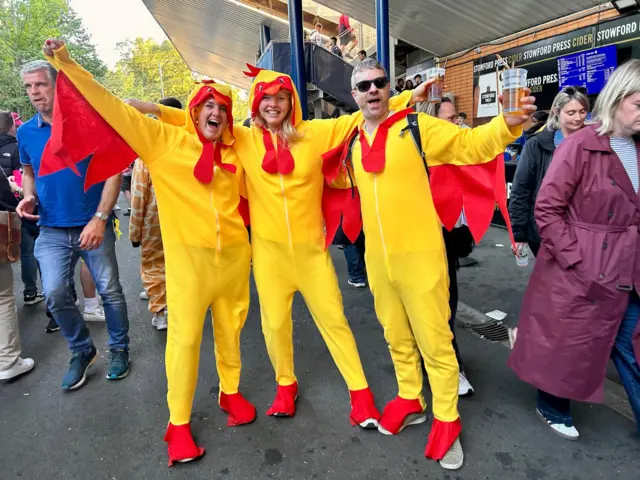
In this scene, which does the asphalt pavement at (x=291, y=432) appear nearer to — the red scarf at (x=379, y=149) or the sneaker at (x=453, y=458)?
the sneaker at (x=453, y=458)

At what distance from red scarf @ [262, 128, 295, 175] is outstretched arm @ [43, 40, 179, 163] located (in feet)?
1.55

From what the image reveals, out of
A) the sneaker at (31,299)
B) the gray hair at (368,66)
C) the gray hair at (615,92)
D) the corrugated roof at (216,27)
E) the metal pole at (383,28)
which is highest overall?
the corrugated roof at (216,27)

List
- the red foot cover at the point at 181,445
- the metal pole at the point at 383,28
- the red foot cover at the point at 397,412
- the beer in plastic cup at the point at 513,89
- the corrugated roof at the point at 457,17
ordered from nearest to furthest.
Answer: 1. the beer in plastic cup at the point at 513,89
2. the red foot cover at the point at 181,445
3. the red foot cover at the point at 397,412
4. the metal pole at the point at 383,28
5. the corrugated roof at the point at 457,17

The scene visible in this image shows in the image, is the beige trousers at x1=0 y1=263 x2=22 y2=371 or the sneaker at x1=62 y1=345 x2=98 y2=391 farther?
the beige trousers at x1=0 y1=263 x2=22 y2=371

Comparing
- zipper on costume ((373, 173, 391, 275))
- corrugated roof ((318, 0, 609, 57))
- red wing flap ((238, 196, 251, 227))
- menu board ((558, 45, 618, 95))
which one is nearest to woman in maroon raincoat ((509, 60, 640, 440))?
zipper on costume ((373, 173, 391, 275))

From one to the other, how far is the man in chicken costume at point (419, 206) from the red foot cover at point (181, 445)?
125cm

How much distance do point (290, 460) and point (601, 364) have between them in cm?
168

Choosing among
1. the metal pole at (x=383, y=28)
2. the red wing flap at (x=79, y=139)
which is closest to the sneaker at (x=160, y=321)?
the red wing flap at (x=79, y=139)

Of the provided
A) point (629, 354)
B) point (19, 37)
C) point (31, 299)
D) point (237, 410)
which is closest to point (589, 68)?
point (629, 354)

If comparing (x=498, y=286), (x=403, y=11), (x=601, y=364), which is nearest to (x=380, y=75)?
(x=601, y=364)

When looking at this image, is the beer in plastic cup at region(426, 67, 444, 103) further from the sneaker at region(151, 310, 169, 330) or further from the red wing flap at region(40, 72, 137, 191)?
the sneaker at region(151, 310, 169, 330)

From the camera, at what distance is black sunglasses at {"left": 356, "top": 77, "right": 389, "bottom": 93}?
216 centimetres

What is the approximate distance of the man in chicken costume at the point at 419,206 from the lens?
2158 millimetres

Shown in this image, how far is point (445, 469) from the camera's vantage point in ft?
7.32
